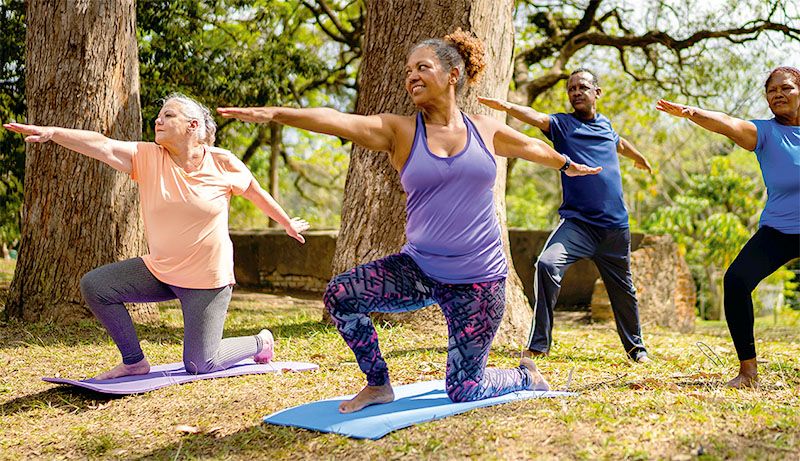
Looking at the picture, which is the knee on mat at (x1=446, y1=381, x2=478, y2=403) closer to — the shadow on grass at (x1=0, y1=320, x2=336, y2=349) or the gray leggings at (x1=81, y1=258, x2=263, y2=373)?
the gray leggings at (x1=81, y1=258, x2=263, y2=373)

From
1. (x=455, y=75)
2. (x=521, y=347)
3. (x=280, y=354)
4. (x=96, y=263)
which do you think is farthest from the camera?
(x=96, y=263)

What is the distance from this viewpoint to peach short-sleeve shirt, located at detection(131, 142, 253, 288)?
4.44 metres

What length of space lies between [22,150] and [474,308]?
8.92 m

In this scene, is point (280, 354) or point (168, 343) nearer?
point (280, 354)

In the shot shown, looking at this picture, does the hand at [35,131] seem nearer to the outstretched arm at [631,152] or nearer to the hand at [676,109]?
the hand at [676,109]

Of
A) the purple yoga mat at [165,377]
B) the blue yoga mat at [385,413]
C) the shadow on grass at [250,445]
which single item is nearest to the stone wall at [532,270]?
the purple yoga mat at [165,377]

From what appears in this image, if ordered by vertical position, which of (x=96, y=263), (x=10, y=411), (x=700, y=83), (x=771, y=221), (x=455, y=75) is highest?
(x=700, y=83)

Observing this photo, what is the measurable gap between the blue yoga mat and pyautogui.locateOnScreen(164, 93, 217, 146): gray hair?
1813 mm

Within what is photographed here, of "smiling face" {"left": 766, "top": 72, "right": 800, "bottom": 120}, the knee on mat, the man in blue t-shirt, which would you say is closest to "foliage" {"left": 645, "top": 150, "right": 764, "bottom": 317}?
the man in blue t-shirt

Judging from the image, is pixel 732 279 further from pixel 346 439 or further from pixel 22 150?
pixel 22 150

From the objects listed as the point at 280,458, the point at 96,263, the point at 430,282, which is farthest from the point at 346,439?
the point at 96,263

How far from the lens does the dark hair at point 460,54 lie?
349 cm

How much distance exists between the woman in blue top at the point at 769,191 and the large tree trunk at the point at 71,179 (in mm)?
4833

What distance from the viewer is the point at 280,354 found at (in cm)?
559
